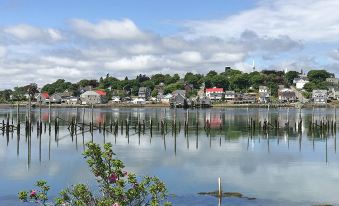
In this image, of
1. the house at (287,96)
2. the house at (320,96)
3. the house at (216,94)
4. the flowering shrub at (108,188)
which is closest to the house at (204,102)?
the house at (216,94)

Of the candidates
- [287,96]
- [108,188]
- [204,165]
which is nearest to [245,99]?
[287,96]

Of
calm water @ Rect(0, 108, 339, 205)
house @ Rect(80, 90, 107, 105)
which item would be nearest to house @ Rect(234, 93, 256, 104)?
house @ Rect(80, 90, 107, 105)

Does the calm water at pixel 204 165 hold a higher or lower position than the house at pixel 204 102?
lower

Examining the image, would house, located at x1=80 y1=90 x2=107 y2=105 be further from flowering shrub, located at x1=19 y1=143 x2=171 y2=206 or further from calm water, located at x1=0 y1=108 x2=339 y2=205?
flowering shrub, located at x1=19 y1=143 x2=171 y2=206

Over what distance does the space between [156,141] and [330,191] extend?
88.3ft

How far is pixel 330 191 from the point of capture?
83.7 ft

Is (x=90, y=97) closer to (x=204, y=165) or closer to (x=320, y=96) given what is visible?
(x=320, y=96)

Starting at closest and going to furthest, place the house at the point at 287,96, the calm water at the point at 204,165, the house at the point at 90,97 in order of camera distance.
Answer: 1. the calm water at the point at 204,165
2. the house at the point at 287,96
3. the house at the point at 90,97

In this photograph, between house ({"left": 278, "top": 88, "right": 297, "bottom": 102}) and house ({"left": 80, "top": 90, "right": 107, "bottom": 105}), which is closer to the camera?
house ({"left": 278, "top": 88, "right": 297, "bottom": 102})

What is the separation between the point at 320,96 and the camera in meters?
187

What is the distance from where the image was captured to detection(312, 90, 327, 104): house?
185363 millimetres

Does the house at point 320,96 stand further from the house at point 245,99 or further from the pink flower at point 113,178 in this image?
the pink flower at point 113,178

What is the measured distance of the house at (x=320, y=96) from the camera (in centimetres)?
18536

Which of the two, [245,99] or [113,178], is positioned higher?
[245,99]
